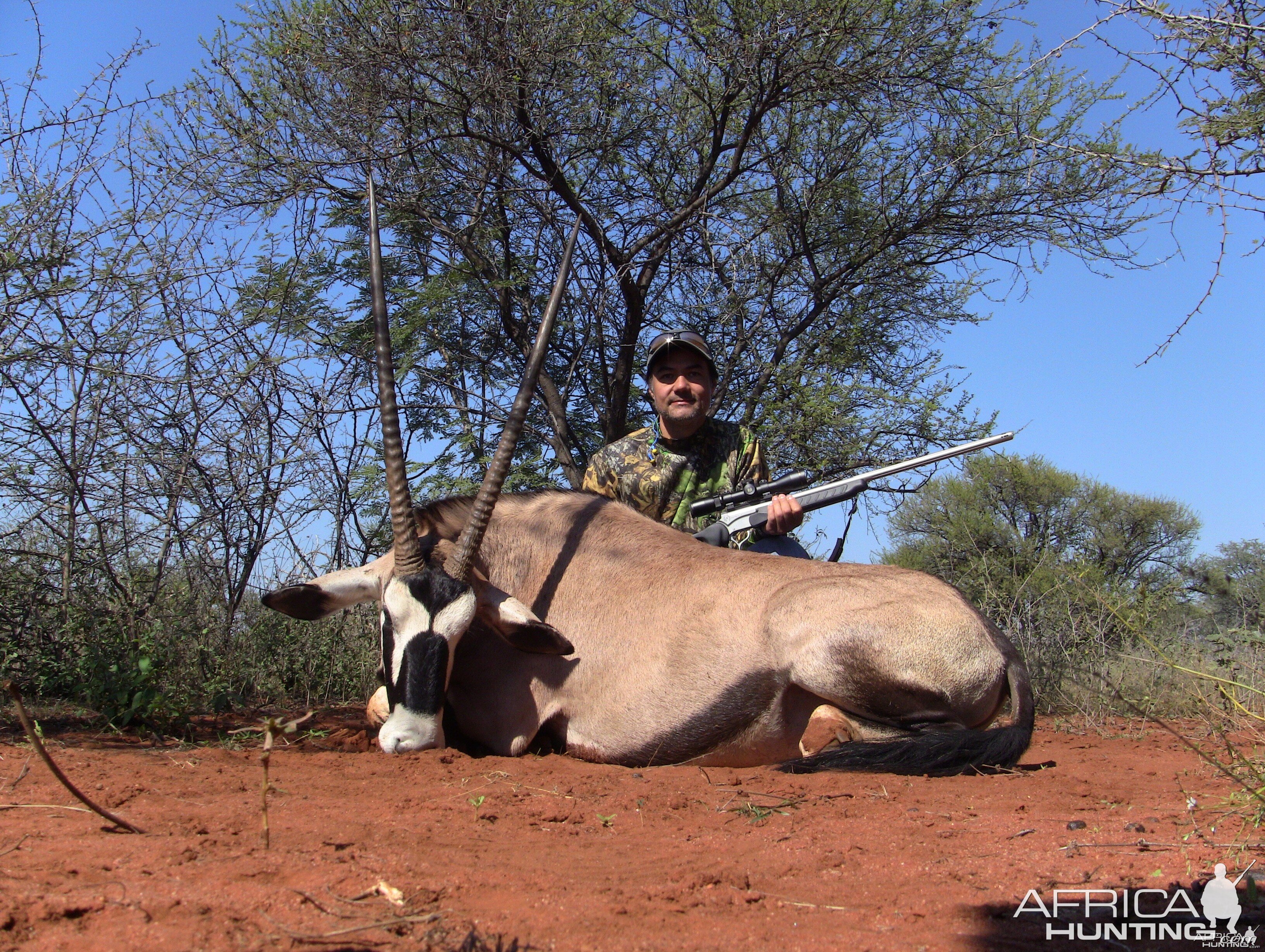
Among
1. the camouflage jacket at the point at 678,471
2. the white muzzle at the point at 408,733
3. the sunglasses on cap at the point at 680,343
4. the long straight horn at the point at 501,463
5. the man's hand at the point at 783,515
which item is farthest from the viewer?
the camouflage jacket at the point at 678,471

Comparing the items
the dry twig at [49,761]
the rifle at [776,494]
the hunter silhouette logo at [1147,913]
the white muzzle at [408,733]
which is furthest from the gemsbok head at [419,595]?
the hunter silhouette logo at [1147,913]

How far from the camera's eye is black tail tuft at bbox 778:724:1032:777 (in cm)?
387

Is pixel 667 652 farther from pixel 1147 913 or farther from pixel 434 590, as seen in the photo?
pixel 1147 913

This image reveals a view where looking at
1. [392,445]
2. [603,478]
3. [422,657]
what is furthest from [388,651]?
[603,478]

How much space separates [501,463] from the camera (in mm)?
4680

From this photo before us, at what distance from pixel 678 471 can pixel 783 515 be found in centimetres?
99

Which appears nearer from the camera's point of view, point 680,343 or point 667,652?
point 667,652

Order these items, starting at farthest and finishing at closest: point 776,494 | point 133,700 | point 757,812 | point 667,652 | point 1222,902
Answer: point 776,494
point 133,700
point 667,652
point 757,812
point 1222,902

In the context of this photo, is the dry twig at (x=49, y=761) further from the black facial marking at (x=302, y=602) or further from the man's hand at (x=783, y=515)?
the man's hand at (x=783, y=515)

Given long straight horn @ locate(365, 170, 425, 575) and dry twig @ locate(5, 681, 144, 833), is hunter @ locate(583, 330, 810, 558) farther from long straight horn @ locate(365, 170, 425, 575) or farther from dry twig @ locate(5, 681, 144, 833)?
Answer: dry twig @ locate(5, 681, 144, 833)

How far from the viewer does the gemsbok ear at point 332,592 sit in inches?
180

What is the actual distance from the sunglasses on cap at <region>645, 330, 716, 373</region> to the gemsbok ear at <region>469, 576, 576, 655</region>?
210 cm

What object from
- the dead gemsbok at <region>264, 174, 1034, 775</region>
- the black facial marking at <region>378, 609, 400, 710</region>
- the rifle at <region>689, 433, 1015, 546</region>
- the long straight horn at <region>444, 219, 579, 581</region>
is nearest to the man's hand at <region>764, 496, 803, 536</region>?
the rifle at <region>689, 433, 1015, 546</region>

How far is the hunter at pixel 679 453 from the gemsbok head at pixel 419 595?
121 cm
